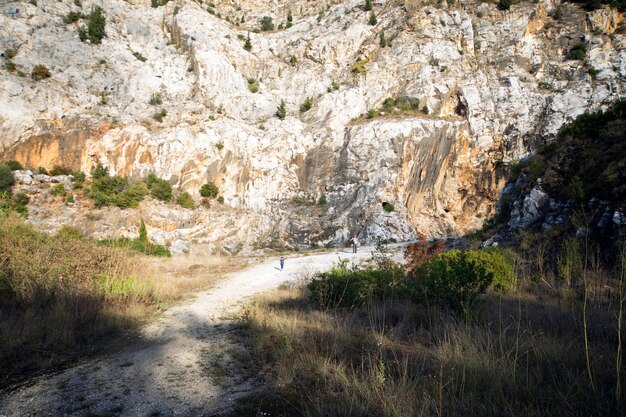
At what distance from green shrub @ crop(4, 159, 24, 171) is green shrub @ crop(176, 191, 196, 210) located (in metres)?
13.9

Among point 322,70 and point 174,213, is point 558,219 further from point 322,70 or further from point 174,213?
point 322,70

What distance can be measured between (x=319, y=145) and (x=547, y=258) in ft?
97.8

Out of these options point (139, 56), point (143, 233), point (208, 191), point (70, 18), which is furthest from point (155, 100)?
point (143, 233)

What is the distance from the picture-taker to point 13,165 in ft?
89.2

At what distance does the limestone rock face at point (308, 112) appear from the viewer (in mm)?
29250

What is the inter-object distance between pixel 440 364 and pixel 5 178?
34.8m

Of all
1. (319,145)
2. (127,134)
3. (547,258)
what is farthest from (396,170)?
(127,134)

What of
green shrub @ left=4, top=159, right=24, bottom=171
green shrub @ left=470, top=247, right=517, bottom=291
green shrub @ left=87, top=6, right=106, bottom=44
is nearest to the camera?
green shrub @ left=470, top=247, right=517, bottom=291

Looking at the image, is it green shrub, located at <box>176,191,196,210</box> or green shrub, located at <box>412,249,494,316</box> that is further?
green shrub, located at <box>176,191,196,210</box>

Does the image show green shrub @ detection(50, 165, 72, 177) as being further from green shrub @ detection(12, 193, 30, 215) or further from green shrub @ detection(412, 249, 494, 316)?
green shrub @ detection(412, 249, 494, 316)

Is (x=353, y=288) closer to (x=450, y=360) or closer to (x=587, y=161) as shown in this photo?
(x=450, y=360)

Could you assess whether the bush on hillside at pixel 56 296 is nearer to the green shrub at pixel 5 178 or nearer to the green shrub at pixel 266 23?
the green shrub at pixel 5 178

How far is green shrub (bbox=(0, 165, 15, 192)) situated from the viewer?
24.7m

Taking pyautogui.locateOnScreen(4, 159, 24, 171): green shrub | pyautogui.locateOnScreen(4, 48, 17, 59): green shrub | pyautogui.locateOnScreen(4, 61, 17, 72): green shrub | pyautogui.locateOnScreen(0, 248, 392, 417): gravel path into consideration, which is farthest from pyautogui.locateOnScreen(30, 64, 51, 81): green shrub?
pyautogui.locateOnScreen(0, 248, 392, 417): gravel path
